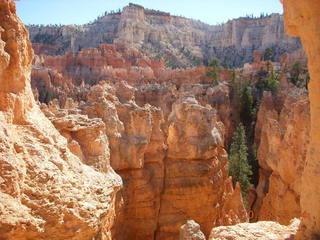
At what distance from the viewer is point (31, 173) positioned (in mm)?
3623

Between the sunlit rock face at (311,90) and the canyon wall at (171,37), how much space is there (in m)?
65.2

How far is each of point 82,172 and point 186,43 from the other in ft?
285

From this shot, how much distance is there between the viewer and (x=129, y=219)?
9.42 meters

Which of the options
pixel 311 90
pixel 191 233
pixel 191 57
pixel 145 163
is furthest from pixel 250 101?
pixel 191 57

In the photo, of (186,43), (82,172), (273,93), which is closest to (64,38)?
(186,43)

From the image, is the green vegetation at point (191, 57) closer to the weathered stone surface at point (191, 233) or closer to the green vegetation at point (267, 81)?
the green vegetation at point (267, 81)

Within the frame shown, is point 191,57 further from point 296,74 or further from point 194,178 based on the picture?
point 194,178

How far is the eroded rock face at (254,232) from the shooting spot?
153 inches

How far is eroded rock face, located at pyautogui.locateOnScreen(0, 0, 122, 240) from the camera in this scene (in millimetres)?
3270

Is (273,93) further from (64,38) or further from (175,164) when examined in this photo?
(64,38)

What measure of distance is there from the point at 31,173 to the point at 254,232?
2.63m

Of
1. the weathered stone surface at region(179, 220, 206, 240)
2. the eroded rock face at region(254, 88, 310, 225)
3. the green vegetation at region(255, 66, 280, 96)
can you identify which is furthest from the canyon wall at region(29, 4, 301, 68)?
the weathered stone surface at region(179, 220, 206, 240)

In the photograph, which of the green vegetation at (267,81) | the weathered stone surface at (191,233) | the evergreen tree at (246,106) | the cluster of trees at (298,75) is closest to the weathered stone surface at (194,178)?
the weathered stone surface at (191,233)

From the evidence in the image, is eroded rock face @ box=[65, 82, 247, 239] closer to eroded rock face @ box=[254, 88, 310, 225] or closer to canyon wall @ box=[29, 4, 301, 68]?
eroded rock face @ box=[254, 88, 310, 225]
